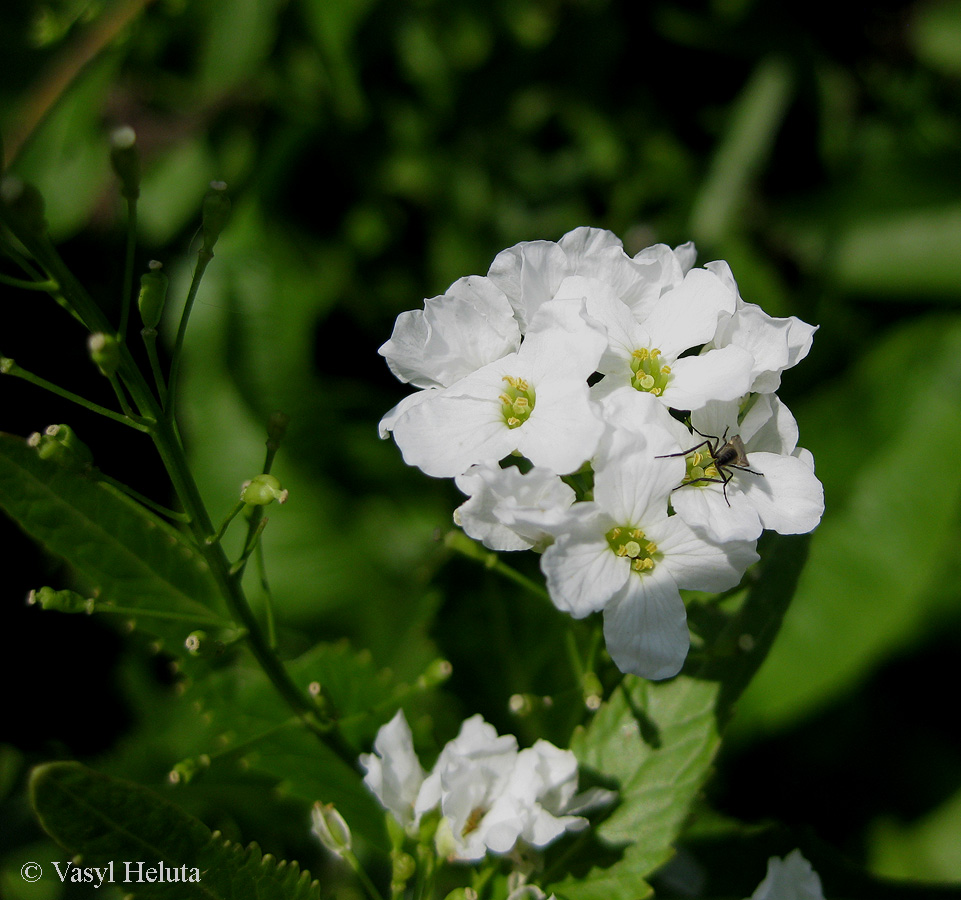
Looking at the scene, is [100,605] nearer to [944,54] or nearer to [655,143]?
[655,143]

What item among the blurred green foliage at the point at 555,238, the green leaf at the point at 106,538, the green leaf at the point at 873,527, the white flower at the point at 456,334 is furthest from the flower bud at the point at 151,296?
the green leaf at the point at 873,527

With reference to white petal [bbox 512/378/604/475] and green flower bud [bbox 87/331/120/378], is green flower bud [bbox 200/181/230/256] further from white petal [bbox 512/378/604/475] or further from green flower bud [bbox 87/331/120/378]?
white petal [bbox 512/378/604/475]

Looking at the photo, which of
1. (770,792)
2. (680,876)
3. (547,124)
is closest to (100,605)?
(680,876)

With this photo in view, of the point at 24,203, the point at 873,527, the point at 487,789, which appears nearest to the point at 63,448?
the point at 24,203

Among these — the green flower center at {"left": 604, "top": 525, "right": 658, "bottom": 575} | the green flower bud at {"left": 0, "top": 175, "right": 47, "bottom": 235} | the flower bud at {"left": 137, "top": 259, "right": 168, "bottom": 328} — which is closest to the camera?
the green flower bud at {"left": 0, "top": 175, "right": 47, "bottom": 235}

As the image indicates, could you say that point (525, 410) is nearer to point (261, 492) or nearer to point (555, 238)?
point (261, 492)

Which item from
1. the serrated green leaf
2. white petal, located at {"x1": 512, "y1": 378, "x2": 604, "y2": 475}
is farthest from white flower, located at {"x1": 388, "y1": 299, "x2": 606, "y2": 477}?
the serrated green leaf

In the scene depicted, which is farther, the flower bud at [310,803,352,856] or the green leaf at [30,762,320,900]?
the flower bud at [310,803,352,856]
